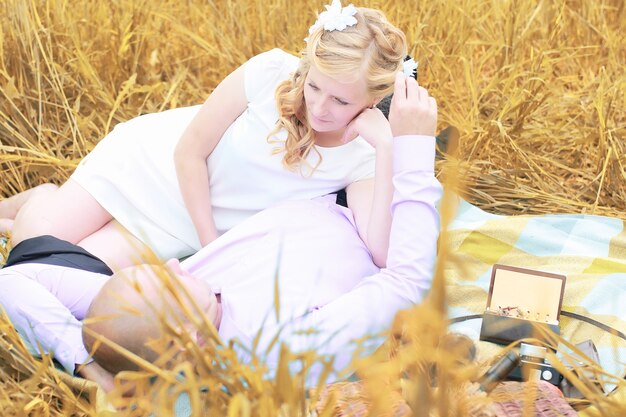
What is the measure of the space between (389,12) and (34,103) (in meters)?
1.56

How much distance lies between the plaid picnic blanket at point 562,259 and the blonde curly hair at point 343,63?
510 mm

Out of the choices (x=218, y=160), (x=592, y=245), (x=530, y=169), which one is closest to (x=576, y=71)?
(x=530, y=169)

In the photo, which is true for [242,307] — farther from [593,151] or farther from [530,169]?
[593,151]

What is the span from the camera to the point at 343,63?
2.20 m

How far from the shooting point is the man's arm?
6.50 feet

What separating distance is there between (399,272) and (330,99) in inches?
20.1

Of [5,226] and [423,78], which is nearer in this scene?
[5,226]

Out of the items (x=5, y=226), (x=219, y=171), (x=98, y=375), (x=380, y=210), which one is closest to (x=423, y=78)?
(x=219, y=171)

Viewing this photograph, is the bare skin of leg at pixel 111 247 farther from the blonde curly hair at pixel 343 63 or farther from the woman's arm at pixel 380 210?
the woman's arm at pixel 380 210

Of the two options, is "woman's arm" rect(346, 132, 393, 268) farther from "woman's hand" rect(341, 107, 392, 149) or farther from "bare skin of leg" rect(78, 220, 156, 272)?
"bare skin of leg" rect(78, 220, 156, 272)

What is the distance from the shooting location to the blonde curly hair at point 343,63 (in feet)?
7.25

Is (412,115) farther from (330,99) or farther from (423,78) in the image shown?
(423,78)

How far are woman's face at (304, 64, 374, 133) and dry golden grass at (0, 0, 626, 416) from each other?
0.79 metres

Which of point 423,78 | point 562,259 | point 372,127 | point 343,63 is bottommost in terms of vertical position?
point 562,259
